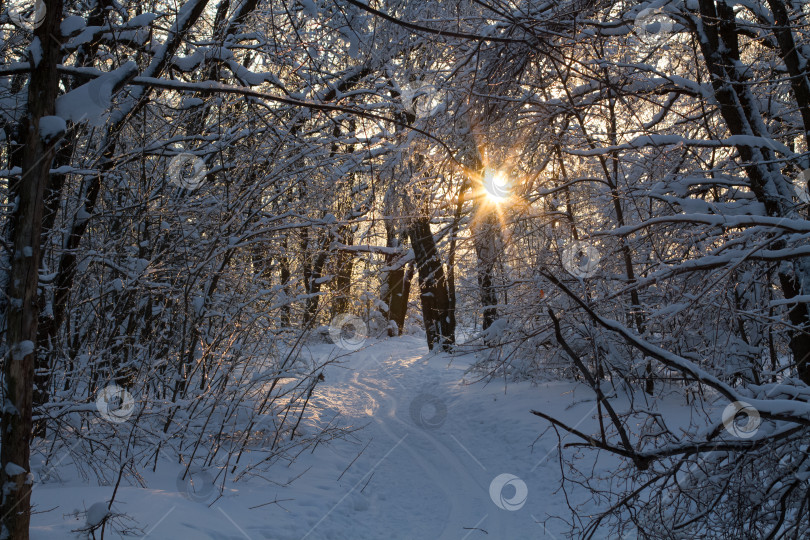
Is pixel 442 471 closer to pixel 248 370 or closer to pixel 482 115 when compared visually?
pixel 248 370

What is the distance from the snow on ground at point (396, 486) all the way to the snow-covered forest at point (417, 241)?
44mm

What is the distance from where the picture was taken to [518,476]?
22.0ft

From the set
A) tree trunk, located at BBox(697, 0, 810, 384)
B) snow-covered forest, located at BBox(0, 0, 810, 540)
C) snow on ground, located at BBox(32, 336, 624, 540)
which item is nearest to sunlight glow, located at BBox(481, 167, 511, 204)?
snow-covered forest, located at BBox(0, 0, 810, 540)

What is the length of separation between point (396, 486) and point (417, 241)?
2.83 metres

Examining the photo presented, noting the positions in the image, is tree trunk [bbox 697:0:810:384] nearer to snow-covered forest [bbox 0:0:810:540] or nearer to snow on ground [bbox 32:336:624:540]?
snow-covered forest [bbox 0:0:810:540]

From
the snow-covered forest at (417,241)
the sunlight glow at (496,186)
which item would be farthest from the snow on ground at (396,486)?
the sunlight glow at (496,186)

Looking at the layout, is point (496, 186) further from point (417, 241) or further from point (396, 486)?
point (396, 486)

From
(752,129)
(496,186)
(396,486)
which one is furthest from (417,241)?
(752,129)

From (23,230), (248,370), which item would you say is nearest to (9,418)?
(23,230)

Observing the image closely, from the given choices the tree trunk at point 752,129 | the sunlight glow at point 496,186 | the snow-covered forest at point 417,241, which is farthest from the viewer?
the sunlight glow at point 496,186

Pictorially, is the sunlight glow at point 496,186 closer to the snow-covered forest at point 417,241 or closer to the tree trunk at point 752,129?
the snow-covered forest at point 417,241

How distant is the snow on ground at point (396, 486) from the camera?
373 cm

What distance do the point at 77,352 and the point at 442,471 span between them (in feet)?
14.4

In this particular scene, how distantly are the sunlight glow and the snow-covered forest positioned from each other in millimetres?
Answer: 46
